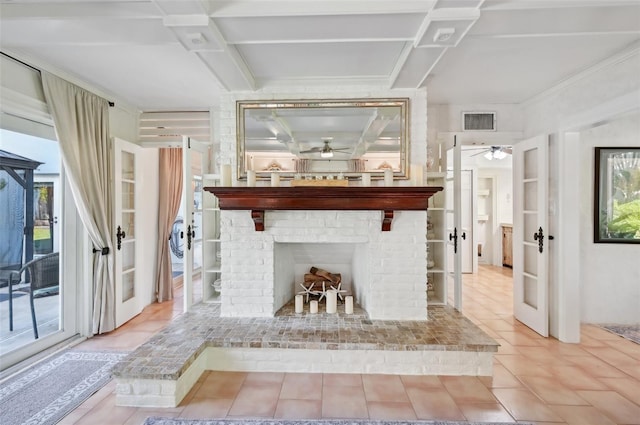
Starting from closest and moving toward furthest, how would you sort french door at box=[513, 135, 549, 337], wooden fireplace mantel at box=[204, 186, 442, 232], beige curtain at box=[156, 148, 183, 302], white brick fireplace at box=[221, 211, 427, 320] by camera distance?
wooden fireplace mantel at box=[204, 186, 442, 232], white brick fireplace at box=[221, 211, 427, 320], french door at box=[513, 135, 549, 337], beige curtain at box=[156, 148, 183, 302]

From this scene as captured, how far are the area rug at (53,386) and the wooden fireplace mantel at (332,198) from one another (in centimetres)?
162

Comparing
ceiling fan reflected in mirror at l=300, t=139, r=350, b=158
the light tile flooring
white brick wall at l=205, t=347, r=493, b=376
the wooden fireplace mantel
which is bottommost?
the light tile flooring

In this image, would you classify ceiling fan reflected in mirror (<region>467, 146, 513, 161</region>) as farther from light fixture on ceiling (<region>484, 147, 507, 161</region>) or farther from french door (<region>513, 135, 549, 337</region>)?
french door (<region>513, 135, 549, 337</region>)

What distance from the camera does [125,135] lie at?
3.50m

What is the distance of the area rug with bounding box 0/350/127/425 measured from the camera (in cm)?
186

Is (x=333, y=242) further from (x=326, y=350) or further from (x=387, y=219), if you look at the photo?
(x=326, y=350)

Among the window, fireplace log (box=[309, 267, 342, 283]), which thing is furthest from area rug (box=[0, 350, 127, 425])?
the window

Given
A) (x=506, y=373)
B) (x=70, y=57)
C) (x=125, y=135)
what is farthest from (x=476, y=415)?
(x=125, y=135)

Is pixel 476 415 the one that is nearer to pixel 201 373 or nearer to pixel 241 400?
pixel 241 400

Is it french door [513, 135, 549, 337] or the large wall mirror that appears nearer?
the large wall mirror

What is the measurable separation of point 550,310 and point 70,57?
4.74 metres

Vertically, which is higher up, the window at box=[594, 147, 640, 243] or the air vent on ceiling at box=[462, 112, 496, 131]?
the air vent on ceiling at box=[462, 112, 496, 131]

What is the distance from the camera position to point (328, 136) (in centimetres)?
287

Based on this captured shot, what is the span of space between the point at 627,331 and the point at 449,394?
2.39 m
